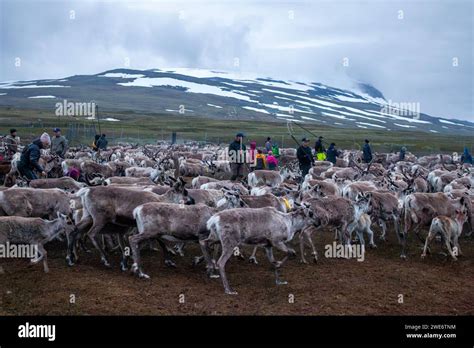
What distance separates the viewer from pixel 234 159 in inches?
688

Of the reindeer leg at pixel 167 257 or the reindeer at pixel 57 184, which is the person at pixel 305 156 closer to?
the reindeer at pixel 57 184

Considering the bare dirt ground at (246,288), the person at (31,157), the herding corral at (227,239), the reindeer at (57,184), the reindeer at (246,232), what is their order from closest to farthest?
the bare dirt ground at (246,288) < the reindeer at (246,232) < the herding corral at (227,239) < the reindeer at (57,184) < the person at (31,157)

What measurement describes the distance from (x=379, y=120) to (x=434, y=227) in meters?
126

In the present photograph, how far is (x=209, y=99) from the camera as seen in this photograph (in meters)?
130

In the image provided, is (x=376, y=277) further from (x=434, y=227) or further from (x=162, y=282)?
(x=162, y=282)

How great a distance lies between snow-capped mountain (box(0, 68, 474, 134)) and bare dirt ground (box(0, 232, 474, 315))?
277 ft

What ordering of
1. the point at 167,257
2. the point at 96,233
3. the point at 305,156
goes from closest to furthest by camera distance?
the point at 96,233 → the point at 167,257 → the point at 305,156

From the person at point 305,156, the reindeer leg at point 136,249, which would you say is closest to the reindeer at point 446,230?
the reindeer leg at point 136,249

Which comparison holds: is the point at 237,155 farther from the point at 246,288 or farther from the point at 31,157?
the point at 246,288

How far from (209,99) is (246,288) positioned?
124708 millimetres

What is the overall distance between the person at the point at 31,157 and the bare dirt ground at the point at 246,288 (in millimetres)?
3685

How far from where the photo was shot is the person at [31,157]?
1263 centimetres

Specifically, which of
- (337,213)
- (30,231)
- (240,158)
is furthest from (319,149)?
(30,231)
